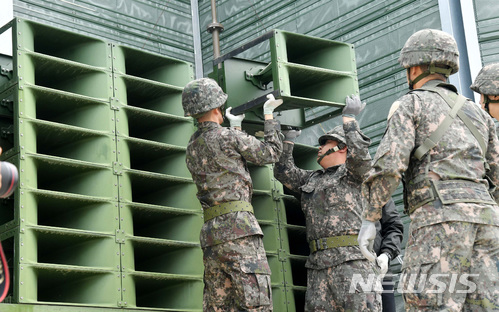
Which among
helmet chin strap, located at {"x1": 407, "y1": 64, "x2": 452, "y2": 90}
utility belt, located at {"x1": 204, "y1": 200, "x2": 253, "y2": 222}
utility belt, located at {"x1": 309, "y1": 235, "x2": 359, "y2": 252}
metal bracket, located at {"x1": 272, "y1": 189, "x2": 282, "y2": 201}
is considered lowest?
utility belt, located at {"x1": 309, "y1": 235, "x2": 359, "y2": 252}

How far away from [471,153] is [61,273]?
2.72 m

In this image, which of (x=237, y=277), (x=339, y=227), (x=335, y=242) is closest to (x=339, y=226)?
(x=339, y=227)

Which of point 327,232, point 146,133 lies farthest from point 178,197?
point 327,232

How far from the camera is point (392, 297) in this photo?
6.37 m

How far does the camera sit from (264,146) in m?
5.42

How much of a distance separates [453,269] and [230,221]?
186 cm

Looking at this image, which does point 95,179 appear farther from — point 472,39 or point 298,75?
point 472,39

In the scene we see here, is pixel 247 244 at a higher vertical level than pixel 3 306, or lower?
higher

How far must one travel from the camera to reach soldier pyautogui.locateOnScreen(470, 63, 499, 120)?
199 inches

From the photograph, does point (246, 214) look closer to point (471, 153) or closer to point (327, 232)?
point (327, 232)

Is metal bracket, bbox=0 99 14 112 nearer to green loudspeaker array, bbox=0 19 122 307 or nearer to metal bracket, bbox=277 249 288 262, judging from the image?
green loudspeaker array, bbox=0 19 122 307

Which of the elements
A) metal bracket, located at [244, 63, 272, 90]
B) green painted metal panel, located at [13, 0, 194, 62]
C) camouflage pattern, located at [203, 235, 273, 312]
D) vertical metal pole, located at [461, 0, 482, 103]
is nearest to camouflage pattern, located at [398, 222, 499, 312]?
camouflage pattern, located at [203, 235, 273, 312]

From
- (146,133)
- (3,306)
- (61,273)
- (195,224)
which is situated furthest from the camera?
(146,133)

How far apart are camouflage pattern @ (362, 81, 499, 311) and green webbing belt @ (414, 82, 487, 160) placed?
0.08 ft
